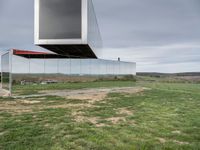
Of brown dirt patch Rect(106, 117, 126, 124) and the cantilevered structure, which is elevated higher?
the cantilevered structure

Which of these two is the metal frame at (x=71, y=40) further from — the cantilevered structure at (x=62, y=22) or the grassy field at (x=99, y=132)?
the grassy field at (x=99, y=132)

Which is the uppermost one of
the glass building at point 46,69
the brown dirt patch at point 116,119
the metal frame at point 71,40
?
the metal frame at point 71,40

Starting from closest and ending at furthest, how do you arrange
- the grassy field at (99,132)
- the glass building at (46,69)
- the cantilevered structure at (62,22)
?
the grassy field at (99,132) → the glass building at (46,69) → the cantilevered structure at (62,22)

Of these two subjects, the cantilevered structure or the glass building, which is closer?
the glass building

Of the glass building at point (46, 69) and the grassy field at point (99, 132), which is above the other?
the glass building at point (46, 69)

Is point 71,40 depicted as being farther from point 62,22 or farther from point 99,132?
point 99,132

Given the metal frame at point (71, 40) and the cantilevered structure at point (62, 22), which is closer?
the metal frame at point (71, 40)

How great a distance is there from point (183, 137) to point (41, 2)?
1581cm

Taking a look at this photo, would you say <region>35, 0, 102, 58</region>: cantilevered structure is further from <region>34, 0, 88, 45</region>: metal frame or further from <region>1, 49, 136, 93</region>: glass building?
<region>1, 49, 136, 93</region>: glass building

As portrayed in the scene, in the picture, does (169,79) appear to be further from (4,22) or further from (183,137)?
(183,137)

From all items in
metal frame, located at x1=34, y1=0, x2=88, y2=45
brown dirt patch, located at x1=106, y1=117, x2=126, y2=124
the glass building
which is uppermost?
metal frame, located at x1=34, y1=0, x2=88, y2=45

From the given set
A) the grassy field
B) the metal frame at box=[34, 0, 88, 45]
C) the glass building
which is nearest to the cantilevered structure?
the metal frame at box=[34, 0, 88, 45]

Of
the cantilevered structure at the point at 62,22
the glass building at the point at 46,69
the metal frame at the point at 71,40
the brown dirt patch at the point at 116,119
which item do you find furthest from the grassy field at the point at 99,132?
the cantilevered structure at the point at 62,22

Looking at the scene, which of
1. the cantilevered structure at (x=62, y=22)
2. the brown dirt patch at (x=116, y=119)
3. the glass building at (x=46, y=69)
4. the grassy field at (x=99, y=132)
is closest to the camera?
the grassy field at (x=99, y=132)
